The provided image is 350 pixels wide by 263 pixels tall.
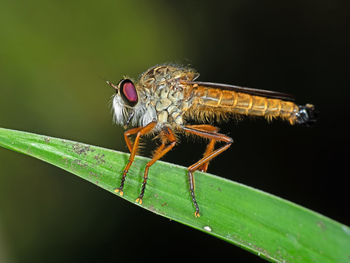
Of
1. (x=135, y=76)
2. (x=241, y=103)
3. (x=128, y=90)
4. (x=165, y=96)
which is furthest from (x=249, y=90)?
(x=135, y=76)

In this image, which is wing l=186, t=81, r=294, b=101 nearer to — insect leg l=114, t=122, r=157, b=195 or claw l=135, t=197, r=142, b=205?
insect leg l=114, t=122, r=157, b=195

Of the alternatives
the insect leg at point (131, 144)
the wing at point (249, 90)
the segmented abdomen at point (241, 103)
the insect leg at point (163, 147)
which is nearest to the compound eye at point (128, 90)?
the insect leg at point (131, 144)

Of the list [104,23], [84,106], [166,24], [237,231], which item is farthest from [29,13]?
[237,231]

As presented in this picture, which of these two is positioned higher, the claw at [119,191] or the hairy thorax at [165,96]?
the hairy thorax at [165,96]

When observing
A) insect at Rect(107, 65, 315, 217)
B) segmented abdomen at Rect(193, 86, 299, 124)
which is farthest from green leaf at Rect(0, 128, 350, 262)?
segmented abdomen at Rect(193, 86, 299, 124)

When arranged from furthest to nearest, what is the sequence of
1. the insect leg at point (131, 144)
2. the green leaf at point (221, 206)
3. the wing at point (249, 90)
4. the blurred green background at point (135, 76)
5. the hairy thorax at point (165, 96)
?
the blurred green background at point (135, 76), the hairy thorax at point (165, 96), the wing at point (249, 90), the insect leg at point (131, 144), the green leaf at point (221, 206)

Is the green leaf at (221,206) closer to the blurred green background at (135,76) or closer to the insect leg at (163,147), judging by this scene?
the insect leg at (163,147)
